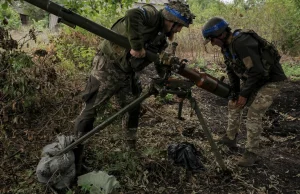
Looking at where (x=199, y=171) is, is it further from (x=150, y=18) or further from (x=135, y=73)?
(x=150, y=18)

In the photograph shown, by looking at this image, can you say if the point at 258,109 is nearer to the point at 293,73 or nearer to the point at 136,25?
the point at 136,25

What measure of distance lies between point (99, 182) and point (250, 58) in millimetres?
2399

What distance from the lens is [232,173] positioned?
3660 mm

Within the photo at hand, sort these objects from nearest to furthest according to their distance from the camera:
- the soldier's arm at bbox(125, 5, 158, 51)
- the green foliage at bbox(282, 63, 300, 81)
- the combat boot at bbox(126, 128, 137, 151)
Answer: the soldier's arm at bbox(125, 5, 158, 51) → the combat boot at bbox(126, 128, 137, 151) → the green foliage at bbox(282, 63, 300, 81)

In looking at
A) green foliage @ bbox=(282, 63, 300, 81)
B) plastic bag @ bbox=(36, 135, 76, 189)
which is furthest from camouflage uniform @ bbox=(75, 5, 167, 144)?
green foliage @ bbox=(282, 63, 300, 81)

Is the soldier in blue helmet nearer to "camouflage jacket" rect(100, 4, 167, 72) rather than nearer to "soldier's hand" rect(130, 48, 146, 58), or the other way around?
"camouflage jacket" rect(100, 4, 167, 72)

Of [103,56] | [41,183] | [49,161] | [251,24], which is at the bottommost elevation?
[41,183]

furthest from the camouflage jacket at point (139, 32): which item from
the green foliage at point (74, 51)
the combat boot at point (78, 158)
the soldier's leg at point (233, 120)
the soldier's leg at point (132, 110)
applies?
the green foliage at point (74, 51)

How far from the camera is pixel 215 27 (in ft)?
12.4

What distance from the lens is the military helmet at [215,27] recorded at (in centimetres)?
376

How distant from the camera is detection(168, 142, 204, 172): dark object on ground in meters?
3.64

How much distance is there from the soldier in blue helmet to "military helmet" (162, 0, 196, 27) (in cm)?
67

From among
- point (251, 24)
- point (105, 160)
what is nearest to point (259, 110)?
point (105, 160)

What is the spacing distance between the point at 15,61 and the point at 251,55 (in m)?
3.16
